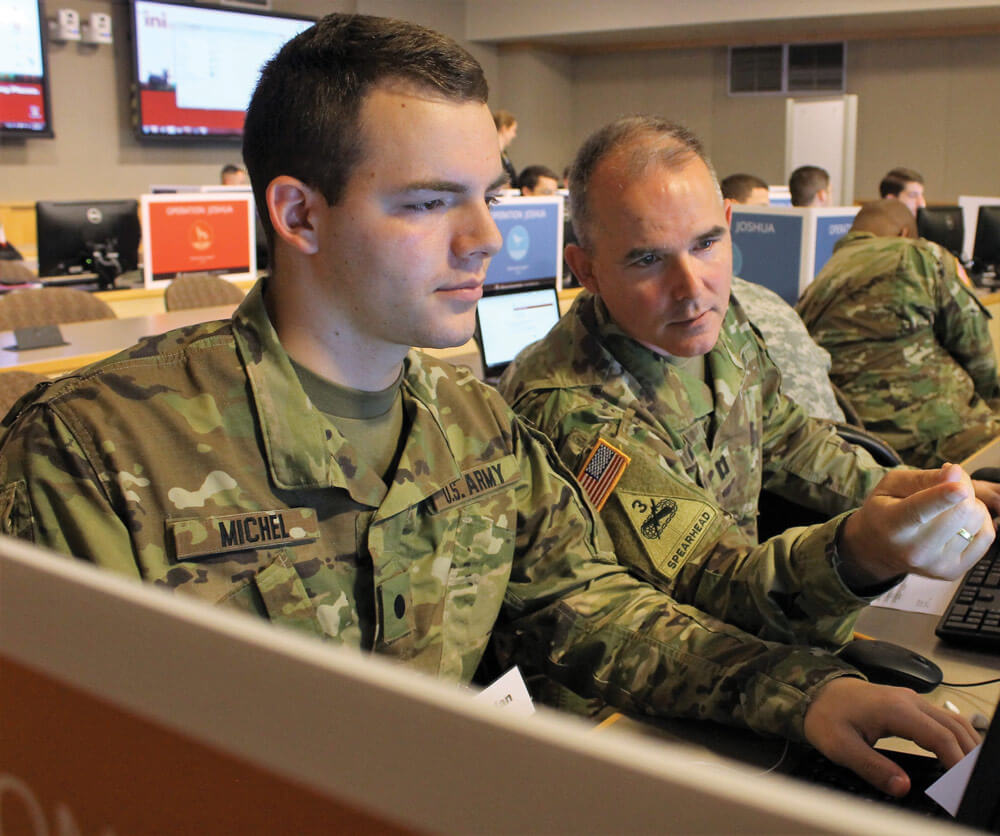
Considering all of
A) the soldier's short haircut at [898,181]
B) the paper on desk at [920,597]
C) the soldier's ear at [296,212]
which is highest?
the soldier's short haircut at [898,181]

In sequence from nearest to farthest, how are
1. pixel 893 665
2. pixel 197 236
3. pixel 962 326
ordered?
pixel 893 665, pixel 962 326, pixel 197 236

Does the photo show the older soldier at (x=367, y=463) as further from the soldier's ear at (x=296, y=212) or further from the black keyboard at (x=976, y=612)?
the black keyboard at (x=976, y=612)

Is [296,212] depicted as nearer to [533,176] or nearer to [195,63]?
[533,176]

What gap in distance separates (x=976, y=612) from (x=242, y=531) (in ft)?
3.06

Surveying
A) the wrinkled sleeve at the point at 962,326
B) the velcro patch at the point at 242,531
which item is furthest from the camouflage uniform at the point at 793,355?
the velcro patch at the point at 242,531

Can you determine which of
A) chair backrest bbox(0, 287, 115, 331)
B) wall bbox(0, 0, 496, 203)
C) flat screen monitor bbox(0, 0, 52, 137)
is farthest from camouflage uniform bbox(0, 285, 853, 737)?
wall bbox(0, 0, 496, 203)

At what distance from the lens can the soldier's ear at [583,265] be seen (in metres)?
1.61

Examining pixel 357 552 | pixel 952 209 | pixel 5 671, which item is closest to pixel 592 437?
pixel 357 552

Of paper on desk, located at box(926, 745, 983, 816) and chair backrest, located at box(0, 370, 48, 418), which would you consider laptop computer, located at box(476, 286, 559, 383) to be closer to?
chair backrest, located at box(0, 370, 48, 418)

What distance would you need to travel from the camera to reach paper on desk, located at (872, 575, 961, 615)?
1437mm

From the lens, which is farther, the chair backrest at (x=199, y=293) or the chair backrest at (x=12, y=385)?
the chair backrest at (x=199, y=293)

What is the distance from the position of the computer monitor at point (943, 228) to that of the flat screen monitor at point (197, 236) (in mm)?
4049

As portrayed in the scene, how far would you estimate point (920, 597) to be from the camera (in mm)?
→ 1472

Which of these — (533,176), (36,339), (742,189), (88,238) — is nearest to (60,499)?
(36,339)
